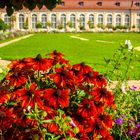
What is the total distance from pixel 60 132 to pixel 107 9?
6696cm

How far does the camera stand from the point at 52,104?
9.41 ft

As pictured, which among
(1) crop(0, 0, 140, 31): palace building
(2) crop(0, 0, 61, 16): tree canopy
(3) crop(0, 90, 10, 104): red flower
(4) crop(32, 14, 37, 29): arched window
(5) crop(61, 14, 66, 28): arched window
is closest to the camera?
(3) crop(0, 90, 10, 104): red flower

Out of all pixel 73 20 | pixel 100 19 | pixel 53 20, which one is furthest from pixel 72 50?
pixel 100 19

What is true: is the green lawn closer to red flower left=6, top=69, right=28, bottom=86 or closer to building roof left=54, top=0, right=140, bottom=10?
red flower left=6, top=69, right=28, bottom=86

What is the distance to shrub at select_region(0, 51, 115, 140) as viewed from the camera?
9.28ft

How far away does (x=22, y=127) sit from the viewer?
9.48ft

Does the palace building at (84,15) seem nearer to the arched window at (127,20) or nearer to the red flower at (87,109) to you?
the arched window at (127,20)

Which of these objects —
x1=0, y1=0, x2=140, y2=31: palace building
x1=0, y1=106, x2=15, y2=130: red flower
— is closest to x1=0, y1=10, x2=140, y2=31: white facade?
x1=0, y1=0, x2=140, y2=31: palace building

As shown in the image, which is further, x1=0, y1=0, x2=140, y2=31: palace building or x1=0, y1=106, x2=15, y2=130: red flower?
x1=0, y1=0, x2=140, y2=31: palace building

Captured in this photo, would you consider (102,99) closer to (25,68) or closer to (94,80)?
(94,80)

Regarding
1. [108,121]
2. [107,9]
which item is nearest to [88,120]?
[108,121]

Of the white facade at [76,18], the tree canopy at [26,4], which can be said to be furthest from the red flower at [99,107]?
the white facade at [76,18]

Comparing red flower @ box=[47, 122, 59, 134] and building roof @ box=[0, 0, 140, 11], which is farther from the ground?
building roof @ box=[0, 0, 140, 11]

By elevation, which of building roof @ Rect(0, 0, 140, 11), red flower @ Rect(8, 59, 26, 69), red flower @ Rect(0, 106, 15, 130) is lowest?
red flower @ Rect(0, 106, 15, 130)
